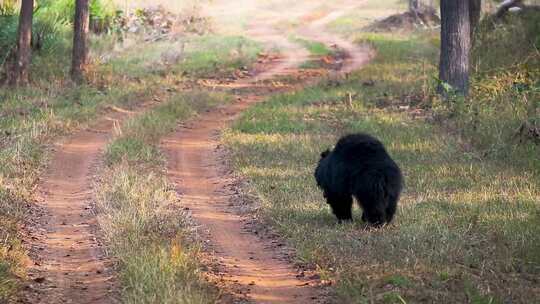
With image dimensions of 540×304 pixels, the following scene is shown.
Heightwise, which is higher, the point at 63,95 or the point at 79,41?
the point at 79,41

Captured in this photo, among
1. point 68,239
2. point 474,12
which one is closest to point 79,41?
point 474,12

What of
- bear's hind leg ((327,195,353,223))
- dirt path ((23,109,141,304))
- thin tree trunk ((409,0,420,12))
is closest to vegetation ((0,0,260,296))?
dirt path ((23,109,141,304))

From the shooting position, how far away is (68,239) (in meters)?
10.7

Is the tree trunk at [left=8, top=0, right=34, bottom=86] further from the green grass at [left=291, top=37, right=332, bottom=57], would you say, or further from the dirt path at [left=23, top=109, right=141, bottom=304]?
the green grass at [left=291, top=37, right=332, bottom=57]

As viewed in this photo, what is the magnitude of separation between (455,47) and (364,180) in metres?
11.1

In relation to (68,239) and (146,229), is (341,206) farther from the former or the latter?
(68,239)

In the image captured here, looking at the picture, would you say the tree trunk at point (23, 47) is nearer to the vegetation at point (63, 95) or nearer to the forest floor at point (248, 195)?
the vegetation at point (63, 95)

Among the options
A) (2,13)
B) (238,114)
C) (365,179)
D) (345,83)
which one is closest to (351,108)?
Result: (238,114)

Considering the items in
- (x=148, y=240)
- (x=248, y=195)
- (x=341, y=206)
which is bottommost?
(x=248, y=195)

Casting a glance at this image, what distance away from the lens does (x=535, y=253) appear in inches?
359

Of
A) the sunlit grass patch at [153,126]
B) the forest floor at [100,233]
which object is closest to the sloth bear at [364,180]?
the forest floor at [100,233]

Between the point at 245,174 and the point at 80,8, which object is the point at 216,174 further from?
the point at 80,8

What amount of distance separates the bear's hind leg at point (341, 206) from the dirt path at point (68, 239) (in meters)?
2.92

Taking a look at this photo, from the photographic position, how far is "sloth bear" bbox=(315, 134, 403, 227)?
1011 centimetres
